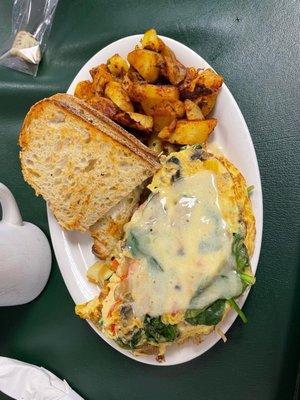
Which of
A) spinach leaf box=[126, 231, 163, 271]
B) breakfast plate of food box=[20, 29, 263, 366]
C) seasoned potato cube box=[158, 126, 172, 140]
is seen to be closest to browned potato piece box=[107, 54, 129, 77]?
breakfast plate of food box=[20, 29, 263, 366]

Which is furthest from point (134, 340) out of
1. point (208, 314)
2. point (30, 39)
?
point (30, 39)

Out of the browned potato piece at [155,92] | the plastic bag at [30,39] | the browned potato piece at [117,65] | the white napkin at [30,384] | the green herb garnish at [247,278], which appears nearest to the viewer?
the green herb garnish at [247,278]

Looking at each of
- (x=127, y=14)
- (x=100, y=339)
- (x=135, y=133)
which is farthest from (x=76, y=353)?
(x=127, y=14)

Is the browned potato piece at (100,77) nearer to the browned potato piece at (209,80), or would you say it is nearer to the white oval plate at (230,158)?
the white oval plate at (230,158)

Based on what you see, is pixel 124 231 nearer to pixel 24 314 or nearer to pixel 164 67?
pixel 164 67

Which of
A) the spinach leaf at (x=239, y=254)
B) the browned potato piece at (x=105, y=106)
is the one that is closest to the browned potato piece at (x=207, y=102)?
the browned potato piece at (x=105, y=106)
